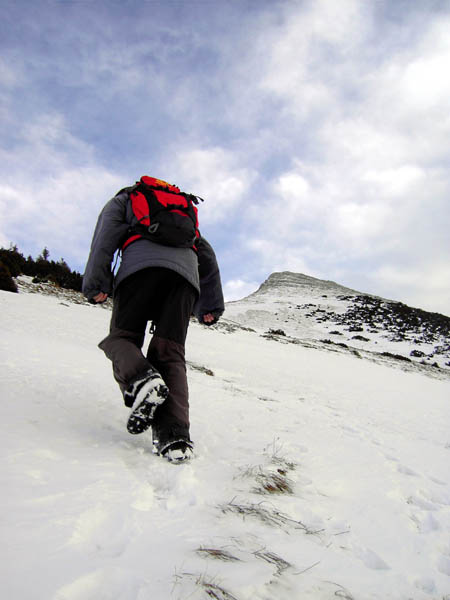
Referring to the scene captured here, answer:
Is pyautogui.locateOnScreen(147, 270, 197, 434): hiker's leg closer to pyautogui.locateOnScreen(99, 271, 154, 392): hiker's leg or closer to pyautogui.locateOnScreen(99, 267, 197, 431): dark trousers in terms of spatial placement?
pyautogui.locateOnScreen(99, 267, 197, 431): dark trousers

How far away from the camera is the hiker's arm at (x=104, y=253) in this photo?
6.69 feet

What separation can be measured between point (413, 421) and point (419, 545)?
3.83 m

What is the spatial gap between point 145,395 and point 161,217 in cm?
109

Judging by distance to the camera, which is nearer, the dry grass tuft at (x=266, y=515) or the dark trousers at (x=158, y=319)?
the dry grass tuft at (x=266, y=515)

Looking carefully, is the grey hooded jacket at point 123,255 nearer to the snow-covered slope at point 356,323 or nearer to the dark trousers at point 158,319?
the dark trousers at point 158,319

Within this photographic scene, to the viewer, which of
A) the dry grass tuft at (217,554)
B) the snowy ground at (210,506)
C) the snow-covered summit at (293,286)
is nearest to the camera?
the snowy ground at (210,506)

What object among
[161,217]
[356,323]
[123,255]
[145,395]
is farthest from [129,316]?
[356,323]

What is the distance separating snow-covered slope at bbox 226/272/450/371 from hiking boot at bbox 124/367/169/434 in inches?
562

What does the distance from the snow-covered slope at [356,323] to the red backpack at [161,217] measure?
13998 millimetres

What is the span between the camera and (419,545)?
1.21 m

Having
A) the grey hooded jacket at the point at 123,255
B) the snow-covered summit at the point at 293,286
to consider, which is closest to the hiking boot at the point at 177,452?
the grey hooded jacket at the point at 123,255

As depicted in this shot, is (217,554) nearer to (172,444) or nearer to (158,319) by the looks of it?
(172,444)

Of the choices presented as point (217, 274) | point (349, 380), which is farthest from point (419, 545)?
point (349, 380)

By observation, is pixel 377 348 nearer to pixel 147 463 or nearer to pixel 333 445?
pixel 333 445
